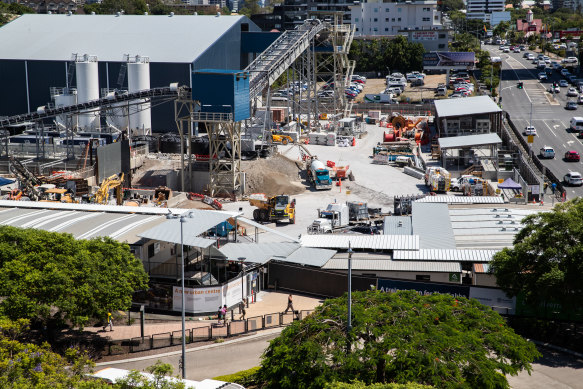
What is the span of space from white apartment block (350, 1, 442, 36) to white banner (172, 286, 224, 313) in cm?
14331

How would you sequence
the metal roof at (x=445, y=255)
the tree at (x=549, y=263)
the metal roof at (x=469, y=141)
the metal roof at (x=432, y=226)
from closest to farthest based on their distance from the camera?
the tree at (x=549, y=263)
the metal roof at (x=445, y=255)
the metal roof at (x=432, y=226)
the metal roof at (x=469, y=141)

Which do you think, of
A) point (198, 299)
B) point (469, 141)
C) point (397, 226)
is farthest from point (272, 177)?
point (198, 299)

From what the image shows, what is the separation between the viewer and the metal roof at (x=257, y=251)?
42.6 metres

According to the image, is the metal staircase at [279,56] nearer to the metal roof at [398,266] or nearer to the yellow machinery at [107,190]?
the yellow machinery at [107,190]

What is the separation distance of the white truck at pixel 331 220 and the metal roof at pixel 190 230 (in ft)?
35.9

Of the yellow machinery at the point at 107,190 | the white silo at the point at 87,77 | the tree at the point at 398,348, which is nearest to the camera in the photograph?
the tree at the point at 398,348

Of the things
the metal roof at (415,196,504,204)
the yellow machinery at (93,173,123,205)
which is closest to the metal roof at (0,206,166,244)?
the yellow machinery at (93,173,123,205)

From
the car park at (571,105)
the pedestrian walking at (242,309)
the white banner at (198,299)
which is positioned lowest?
the pedestrian walking at (242,309)

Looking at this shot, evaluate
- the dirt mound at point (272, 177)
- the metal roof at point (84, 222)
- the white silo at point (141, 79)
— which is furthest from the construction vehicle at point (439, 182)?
the white silo at point (141, 79)

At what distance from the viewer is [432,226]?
49.1m

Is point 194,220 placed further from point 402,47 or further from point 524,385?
point 402,47

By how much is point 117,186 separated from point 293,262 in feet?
76.3

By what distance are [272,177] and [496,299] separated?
34909 mm

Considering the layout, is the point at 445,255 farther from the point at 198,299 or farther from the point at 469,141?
the point at 469,141
